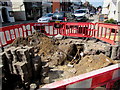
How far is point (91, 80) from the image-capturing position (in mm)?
1814

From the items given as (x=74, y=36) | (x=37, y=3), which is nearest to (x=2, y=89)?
(x=74, y=36)

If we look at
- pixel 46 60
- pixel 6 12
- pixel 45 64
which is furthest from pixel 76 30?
pixel 6 12

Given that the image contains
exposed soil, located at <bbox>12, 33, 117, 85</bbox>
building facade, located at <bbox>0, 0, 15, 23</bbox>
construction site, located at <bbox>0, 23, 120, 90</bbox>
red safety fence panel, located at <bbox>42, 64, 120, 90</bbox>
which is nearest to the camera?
red safety fence panel, located at <bbox>42, 64, 120, 90</bbox>

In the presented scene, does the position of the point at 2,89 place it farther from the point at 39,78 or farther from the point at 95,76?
the point at 95,76

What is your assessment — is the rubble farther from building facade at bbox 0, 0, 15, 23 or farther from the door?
the door

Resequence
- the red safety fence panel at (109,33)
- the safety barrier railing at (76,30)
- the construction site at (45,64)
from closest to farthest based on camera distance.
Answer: the construction site at (45,64) < the red safety fence panel at (109,33) < the safety barrier railing at (76,30)

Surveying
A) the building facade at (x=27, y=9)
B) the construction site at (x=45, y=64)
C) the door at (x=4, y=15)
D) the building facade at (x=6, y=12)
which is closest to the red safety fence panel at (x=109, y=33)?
the construction site at (x=45, y=64)

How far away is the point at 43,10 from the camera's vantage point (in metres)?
30.2

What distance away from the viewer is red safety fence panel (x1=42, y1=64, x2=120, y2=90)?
5.32ft

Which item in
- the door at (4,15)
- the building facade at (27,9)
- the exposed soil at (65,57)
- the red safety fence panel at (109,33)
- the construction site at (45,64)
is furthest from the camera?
the building facade at (27,9)

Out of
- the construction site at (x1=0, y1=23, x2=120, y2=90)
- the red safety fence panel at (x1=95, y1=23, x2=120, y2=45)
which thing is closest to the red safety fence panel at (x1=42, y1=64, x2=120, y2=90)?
the construction site at (x1=0, y1=23, x2=120, y2=90)

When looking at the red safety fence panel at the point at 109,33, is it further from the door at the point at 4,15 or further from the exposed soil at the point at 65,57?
the door at the point at 4,15

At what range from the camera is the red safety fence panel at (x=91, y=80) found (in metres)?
1.62

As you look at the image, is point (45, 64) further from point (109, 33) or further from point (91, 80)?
point (109, 33)
